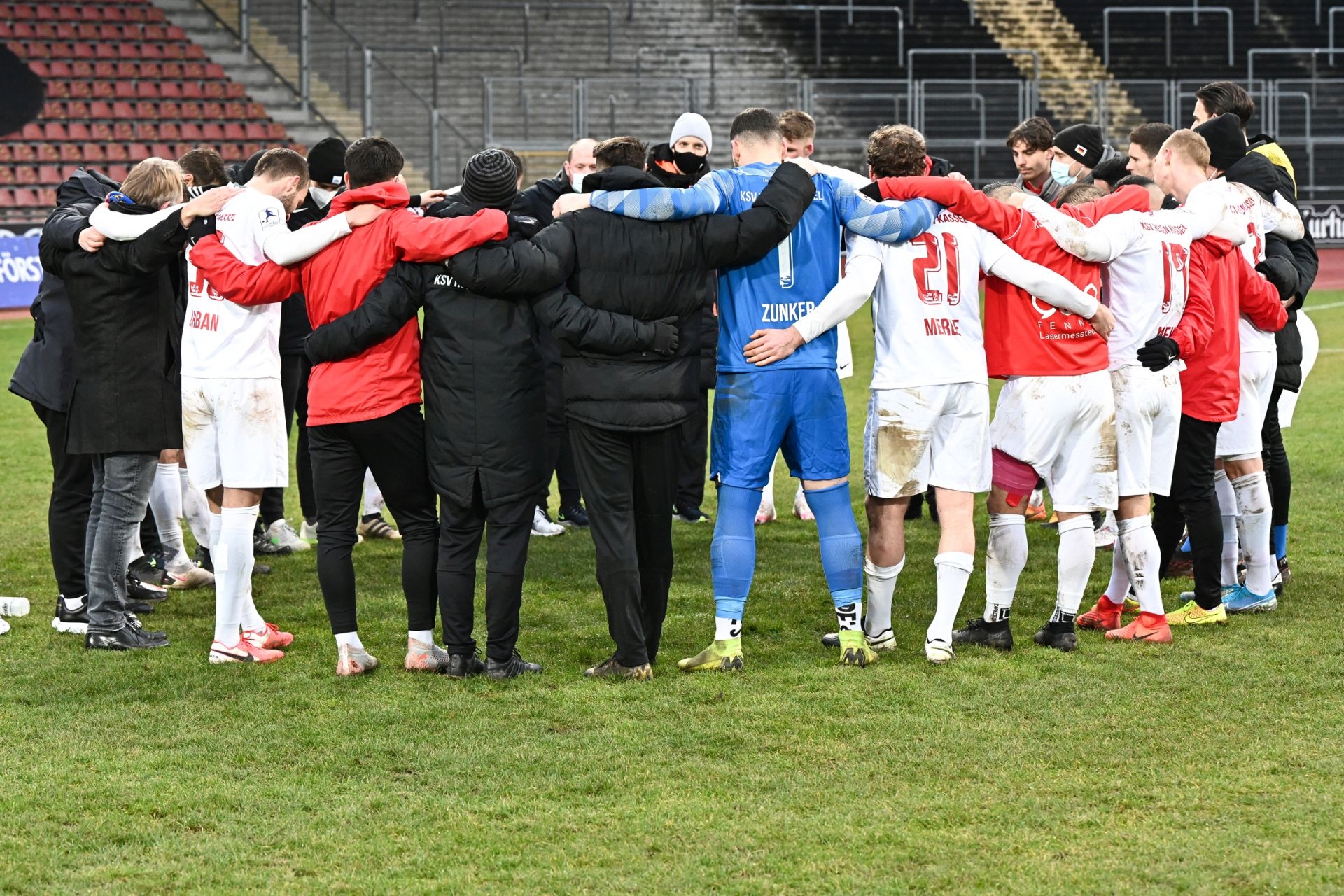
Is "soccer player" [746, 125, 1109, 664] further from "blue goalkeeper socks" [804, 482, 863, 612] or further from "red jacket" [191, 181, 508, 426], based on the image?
"red jacket" [191, 181, 508, 426]

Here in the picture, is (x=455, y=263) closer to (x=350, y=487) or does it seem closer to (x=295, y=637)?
(x=350, y=487)

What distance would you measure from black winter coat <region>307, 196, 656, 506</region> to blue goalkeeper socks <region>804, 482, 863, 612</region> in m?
0.97

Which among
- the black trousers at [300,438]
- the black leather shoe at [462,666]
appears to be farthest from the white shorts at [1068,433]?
the black trousers at [300,438]

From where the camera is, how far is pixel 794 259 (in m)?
5.52

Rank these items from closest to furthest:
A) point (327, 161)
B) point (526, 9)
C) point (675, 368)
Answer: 1. point (675, 368)
2. point (327, 161)
3. point (526, 9)

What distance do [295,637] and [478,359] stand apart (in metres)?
1.74

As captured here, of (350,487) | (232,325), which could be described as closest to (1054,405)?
(350,487)


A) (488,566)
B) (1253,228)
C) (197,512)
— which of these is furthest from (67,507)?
(1253,228)

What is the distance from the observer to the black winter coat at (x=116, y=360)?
19.5 ft

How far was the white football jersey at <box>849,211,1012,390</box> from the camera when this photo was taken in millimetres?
5566

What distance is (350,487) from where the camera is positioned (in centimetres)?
555

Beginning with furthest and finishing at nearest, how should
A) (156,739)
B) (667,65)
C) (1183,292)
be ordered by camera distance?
(667,65) → (1183,292) → (156,739)

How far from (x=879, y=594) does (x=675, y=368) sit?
1.28 metres

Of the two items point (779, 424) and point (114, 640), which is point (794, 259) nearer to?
point (779, 424)
